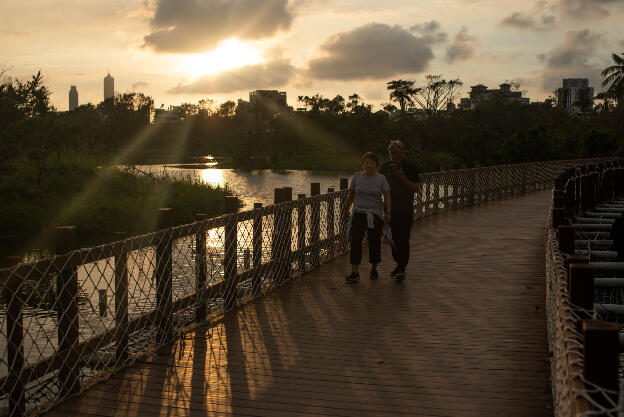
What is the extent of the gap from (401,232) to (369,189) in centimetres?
87

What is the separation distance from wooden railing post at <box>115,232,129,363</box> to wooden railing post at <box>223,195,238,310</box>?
187cm

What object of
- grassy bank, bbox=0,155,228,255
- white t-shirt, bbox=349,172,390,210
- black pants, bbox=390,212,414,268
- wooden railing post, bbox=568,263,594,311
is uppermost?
white t-shirt, bbox=349,172,390,210

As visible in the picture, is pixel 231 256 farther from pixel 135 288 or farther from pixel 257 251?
pixel 135 288

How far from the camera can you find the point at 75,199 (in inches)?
1209

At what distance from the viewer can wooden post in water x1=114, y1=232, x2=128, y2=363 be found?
5.37 metres

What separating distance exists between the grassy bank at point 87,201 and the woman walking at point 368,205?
61.8ft

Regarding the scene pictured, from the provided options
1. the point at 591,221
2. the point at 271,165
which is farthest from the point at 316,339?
the point at 271,165

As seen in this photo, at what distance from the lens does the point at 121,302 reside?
5.48 metres

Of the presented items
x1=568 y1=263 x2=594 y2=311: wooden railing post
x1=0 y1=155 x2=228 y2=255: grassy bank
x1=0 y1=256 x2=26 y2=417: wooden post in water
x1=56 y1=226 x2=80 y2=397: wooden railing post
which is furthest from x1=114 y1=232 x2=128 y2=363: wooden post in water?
x1=0 y1=155 x2=228 y2=255: grassy bank

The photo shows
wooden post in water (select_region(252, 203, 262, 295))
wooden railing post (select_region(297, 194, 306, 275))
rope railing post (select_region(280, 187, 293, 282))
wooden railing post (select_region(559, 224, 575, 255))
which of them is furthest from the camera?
wooden railing post (select_region(297, 194, 306, 275))

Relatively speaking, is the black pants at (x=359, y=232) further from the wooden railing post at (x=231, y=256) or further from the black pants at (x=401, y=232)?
the wooden railing post at (x=231, y=256)

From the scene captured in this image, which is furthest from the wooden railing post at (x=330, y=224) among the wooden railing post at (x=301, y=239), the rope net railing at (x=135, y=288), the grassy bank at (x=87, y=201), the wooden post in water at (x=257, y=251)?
the grassy bank at (x=87, y=201)

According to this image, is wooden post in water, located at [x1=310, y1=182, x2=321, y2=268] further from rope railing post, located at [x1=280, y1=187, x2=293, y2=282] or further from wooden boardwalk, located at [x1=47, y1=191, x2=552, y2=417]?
rope railing post, located at [x1=280, y1=187, x2=293, y2=282]

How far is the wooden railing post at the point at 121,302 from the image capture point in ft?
17.6
